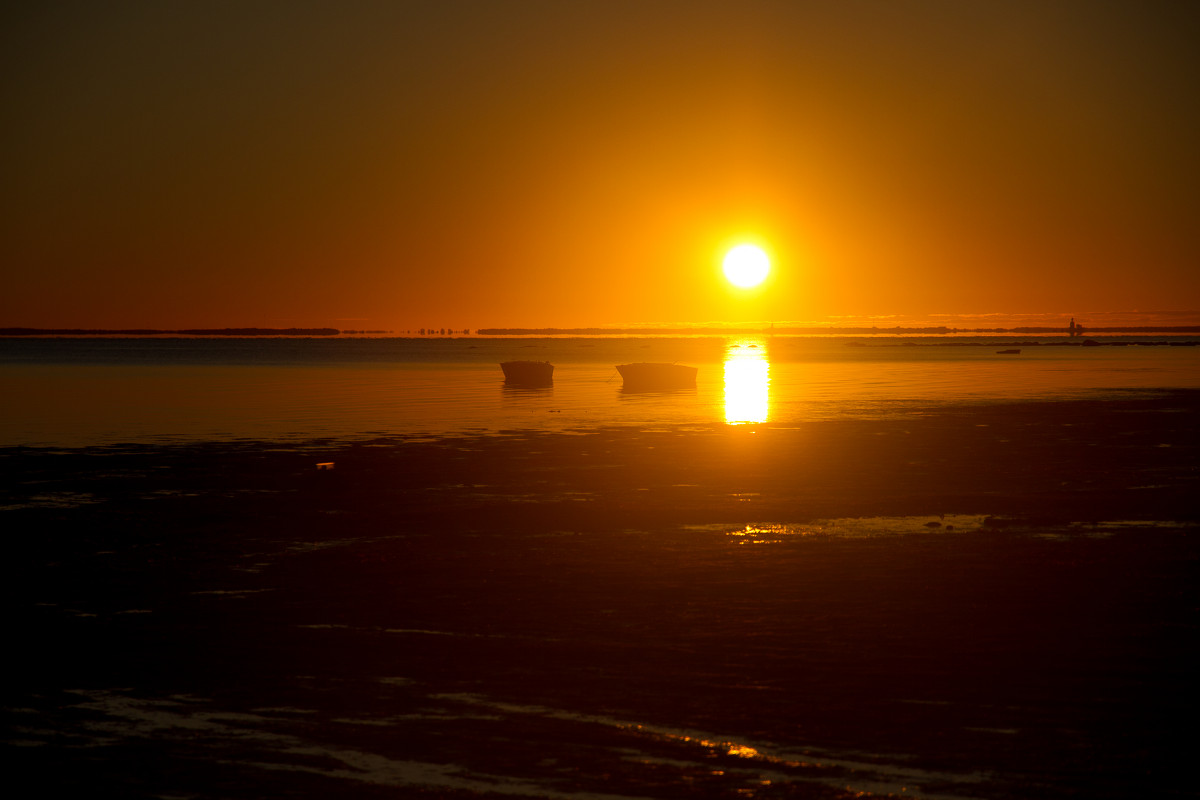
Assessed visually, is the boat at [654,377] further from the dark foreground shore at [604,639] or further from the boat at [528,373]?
the dark foreground shore at [604,639]

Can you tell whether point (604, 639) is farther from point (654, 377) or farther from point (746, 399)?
point (654, 377)

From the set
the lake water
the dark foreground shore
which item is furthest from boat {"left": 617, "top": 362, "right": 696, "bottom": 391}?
the dark foreground shore

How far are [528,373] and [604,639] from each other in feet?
235

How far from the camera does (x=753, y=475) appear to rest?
100 ft

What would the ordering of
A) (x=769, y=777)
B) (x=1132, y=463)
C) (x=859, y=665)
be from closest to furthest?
(x=769, y=777)
(x=859, y=665)
(x=1132, y=463)

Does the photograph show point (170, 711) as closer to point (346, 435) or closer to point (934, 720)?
point (934, 720)

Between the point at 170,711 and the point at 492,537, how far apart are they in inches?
412

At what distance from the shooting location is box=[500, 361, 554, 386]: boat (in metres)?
84.5

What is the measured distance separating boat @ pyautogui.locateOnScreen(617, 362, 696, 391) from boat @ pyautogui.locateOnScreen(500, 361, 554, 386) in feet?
24.5

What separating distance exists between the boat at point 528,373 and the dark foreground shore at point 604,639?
5592 cm

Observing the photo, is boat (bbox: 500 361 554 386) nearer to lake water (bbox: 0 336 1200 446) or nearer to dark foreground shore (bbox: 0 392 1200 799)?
lake water (bbox: 0 336 1200 446)

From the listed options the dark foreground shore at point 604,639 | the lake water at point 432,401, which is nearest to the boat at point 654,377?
the lake water at point 432,401

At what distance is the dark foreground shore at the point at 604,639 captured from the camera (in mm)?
9281

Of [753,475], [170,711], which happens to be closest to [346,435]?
[753,475]
